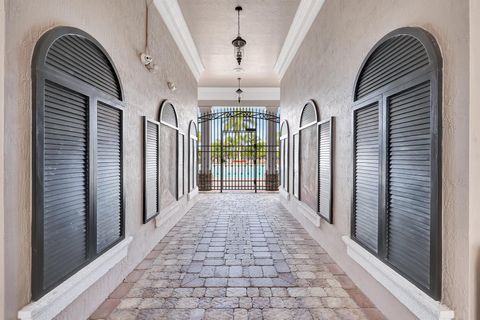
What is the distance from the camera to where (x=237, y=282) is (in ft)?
9.14

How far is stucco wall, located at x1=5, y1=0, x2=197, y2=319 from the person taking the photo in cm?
145

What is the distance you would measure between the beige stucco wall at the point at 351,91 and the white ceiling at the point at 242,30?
2.30ft

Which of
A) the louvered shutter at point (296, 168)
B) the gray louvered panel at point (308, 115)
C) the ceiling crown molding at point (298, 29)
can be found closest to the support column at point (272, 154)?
the ceiling crown molding at point (298, 29)

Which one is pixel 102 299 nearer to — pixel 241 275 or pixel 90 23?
pixel 241 275

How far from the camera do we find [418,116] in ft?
5.70

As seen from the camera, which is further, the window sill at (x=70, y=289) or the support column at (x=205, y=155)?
the support column at (x=205, y=155)

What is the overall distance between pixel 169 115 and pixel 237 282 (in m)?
3.05

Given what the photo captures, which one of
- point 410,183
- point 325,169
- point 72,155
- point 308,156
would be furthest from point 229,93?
point 410,183

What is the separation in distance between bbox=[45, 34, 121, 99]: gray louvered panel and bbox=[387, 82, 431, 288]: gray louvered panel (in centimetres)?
233

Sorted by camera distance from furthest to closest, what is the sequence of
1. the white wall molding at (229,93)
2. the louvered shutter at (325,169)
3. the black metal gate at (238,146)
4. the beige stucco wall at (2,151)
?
the black metal gate at (238,146), the white wall molding at (229,93), the louvered shutter at (325,169), the beige stucco wall at (2,151)

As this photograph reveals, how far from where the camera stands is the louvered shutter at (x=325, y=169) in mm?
3382

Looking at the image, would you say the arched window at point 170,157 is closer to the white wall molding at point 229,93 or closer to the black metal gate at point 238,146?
the white wall molding at point 229,93

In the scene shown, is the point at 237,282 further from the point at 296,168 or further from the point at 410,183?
the point at 296,168

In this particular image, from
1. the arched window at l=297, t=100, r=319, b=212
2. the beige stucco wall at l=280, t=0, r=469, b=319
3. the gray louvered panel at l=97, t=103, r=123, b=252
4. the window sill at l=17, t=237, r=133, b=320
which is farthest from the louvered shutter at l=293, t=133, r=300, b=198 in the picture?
the window sill at l=17, t=237, r=133, b=320
